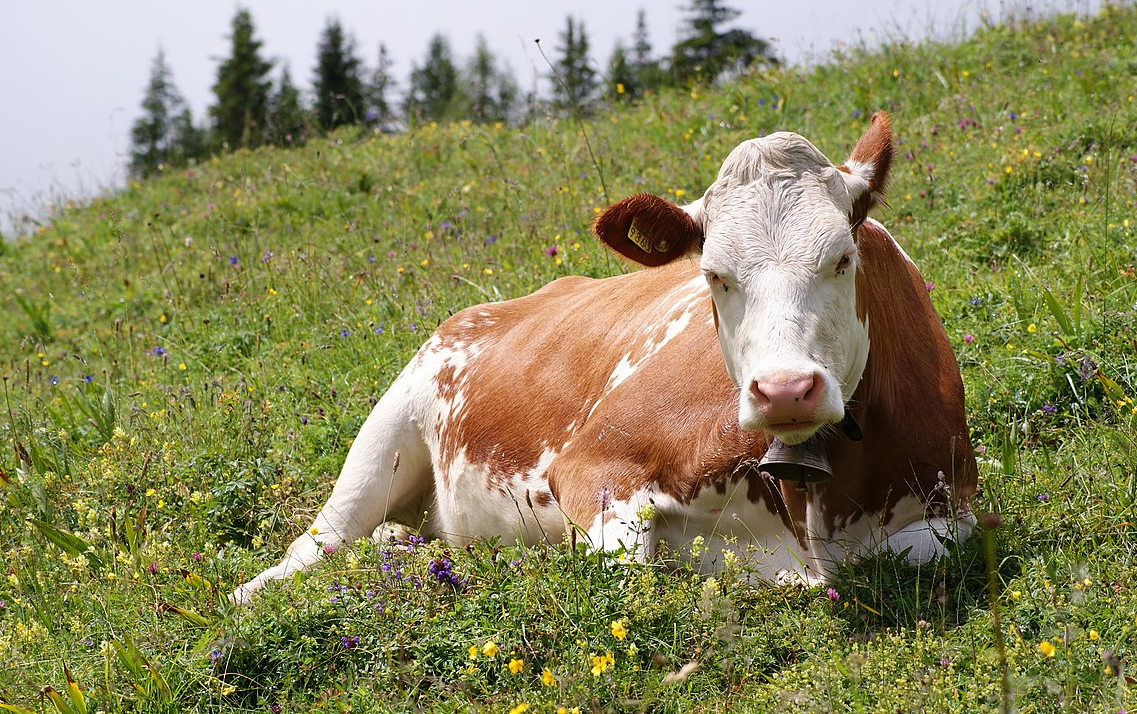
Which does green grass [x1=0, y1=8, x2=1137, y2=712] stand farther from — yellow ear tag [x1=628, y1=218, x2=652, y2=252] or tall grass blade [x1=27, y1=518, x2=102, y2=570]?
yellow ear tag [x1=628, y1=218, x2=652, y2=252]

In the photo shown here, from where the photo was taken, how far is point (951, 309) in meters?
5.95

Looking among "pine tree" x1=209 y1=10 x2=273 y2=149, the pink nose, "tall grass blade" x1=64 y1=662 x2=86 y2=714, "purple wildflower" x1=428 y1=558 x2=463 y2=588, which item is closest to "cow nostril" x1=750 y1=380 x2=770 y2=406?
the pink nose

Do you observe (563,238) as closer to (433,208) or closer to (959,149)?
(433,208)

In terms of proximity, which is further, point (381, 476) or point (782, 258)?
point (381, 476)

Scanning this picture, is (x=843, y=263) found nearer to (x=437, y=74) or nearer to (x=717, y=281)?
(x=717, y=281)

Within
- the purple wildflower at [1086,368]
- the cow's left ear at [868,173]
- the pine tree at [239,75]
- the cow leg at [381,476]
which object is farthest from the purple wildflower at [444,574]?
the pine tree at [239,75]

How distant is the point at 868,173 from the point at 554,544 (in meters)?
2.12

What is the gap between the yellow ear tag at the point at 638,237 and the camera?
3.84m

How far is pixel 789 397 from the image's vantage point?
10.3 ft

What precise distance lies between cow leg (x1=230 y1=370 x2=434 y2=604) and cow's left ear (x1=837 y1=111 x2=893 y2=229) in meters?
2.80

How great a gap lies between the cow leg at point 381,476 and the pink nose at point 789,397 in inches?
109

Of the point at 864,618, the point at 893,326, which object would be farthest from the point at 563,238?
the point at 864,618

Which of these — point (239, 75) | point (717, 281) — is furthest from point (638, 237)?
point (239, 75)

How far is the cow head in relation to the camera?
3.23 m
